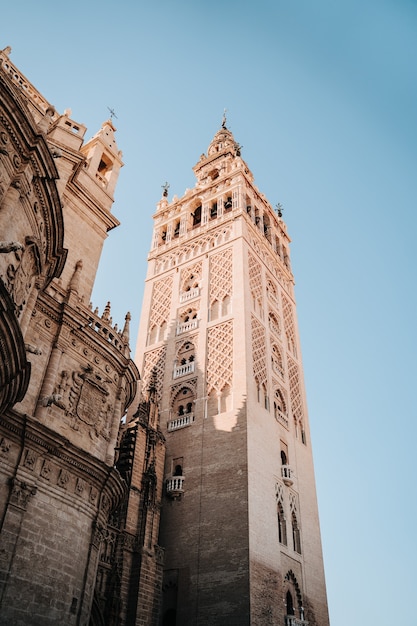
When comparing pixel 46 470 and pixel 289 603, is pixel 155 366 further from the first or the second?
pixel 46 470

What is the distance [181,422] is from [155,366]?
13.8ft

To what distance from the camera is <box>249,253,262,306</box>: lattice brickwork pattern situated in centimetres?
2714

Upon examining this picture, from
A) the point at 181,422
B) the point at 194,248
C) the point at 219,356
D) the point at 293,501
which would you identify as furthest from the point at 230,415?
the point at 194,248

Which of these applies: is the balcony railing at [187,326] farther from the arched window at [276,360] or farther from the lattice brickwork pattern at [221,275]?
the arched window at [276,360]

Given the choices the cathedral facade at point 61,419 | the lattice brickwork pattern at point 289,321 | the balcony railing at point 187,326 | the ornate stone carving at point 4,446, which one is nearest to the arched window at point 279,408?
the lattice brickwork pattern at point 289,321

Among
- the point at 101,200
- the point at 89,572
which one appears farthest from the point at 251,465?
the point at 101,200

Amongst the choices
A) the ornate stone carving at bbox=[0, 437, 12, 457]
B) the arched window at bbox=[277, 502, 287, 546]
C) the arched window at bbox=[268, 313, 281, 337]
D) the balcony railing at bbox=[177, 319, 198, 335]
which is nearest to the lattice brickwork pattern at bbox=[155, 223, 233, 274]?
the arched window at bbox=[268, 313, 281, 337]

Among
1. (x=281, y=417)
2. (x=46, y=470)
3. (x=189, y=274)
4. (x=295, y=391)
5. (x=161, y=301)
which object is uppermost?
(x=189, y=274)

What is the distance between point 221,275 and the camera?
27625mm

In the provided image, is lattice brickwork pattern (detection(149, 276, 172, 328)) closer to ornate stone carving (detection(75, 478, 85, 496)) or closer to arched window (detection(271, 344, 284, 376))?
arched window (detection(271, 344, 284, 376))

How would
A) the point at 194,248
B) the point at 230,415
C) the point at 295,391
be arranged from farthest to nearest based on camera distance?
the point at 194,248 → the point at 295,391 → the point at 230,415

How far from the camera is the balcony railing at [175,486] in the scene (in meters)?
20.4

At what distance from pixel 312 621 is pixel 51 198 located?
17.4m

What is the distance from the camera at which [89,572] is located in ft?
44.3
